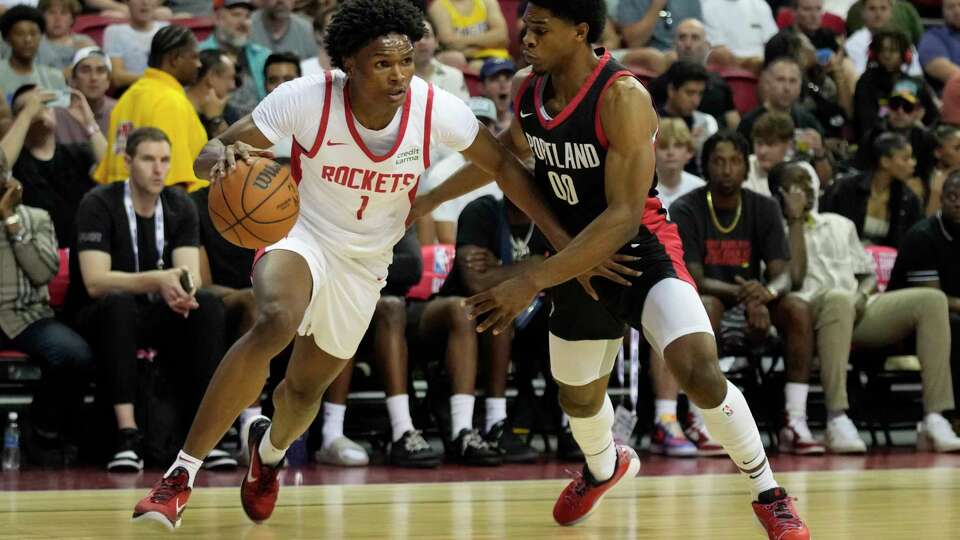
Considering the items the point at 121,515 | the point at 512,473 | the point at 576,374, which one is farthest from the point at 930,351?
the point at 121,515

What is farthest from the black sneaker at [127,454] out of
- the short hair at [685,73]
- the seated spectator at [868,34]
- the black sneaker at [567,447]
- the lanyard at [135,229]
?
the seated spectator at [868,34]

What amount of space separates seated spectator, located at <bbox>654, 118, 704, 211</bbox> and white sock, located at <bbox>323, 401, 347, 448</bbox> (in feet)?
7.67

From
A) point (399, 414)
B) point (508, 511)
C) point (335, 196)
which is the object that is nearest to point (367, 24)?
point (335, 196)

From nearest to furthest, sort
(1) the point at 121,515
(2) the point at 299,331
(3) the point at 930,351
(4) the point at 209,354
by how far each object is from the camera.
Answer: (2) the point at 299,331
(1) the point at 121,515
(4) the point at 209,354
(3) the point at 930,351

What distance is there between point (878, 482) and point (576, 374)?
2266 mm

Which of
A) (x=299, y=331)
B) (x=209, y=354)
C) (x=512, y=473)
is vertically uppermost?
(x=299, y=331)

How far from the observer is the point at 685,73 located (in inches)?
387

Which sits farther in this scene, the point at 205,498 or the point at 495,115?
the point at 495,115

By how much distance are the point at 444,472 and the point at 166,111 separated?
261cm

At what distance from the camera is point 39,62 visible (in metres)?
9.22

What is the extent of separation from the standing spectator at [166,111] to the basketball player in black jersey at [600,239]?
3180 mm

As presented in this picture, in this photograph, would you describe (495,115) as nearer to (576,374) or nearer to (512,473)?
(512,473)

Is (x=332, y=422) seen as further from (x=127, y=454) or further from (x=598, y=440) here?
(x=598, y=440)

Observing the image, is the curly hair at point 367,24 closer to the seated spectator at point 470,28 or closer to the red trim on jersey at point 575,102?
the red trim on jersey at point 575,102
